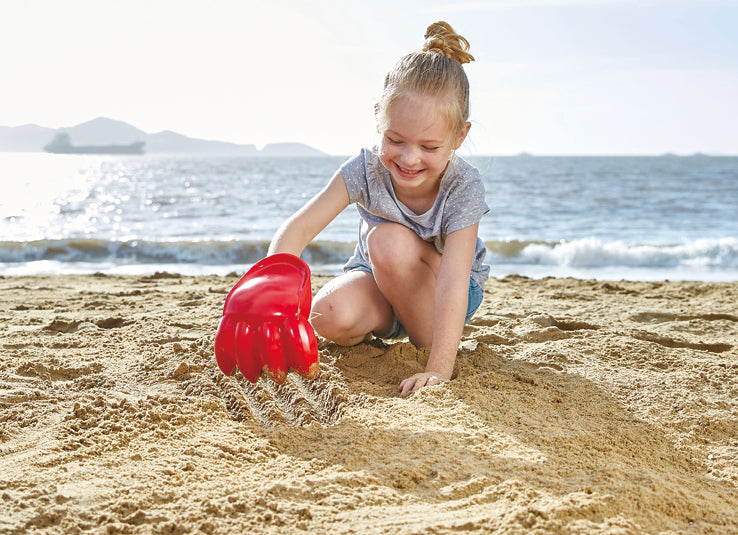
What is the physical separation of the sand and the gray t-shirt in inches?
18.4

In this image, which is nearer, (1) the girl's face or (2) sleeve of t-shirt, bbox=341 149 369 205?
(1) the girl's face

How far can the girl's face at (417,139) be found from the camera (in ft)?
6.28

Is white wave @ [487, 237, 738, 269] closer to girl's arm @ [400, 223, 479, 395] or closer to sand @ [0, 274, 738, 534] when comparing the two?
sand @ [0, 274, 738, 534]

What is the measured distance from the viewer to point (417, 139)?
1.95 m

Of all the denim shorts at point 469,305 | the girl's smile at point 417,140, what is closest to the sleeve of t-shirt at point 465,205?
the girl's smile at point 417,140

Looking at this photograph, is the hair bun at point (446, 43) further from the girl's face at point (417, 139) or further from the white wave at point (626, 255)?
the white wave at point (626, 255)

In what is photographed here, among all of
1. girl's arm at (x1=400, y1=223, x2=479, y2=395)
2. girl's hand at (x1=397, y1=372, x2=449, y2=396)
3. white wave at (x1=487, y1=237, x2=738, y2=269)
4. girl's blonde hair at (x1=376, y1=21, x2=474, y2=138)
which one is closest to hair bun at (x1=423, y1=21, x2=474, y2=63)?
girl's blonde hair at (x1=376, y1=21, x2=474, y2=138)

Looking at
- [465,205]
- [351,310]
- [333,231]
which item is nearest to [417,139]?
[465,205]

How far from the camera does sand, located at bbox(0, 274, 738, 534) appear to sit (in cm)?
119

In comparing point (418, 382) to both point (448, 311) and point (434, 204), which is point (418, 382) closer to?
point (448, 311)

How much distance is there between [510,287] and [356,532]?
309cm

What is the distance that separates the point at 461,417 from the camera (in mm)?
1651

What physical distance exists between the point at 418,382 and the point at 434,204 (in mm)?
664

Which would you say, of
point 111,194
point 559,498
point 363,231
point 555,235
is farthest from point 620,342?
point 111,194
